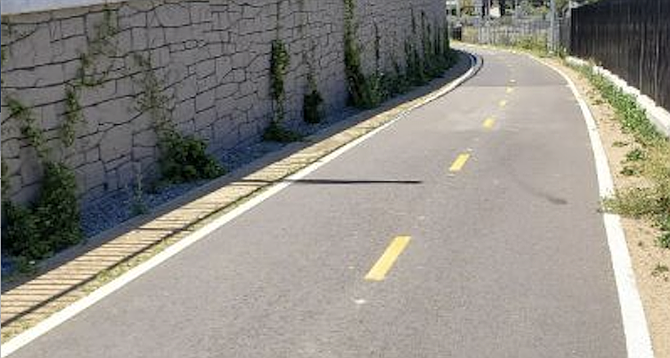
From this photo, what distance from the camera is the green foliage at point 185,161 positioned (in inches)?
516

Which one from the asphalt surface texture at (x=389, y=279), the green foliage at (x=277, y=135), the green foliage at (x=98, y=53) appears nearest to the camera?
the asphalt surface texture at (x=389, y=279)

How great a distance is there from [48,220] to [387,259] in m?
3.59

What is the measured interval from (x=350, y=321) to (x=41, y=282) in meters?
3.07

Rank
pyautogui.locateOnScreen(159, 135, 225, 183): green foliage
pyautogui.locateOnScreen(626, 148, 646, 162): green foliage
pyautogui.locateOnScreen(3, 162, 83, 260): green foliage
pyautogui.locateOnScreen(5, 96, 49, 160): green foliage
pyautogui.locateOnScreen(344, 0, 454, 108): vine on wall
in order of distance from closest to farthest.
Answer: pyautogui.locateOnScreen(3, 162, 83, 260): green foliage
pyautogui.locateOnScreen(5, 96, 49, 160): green foliage
pyautogui.locateOnScreen(159, 135, 225, 183): green foliage
pyautogui.locateOnScreen(626, 148, 646, 162): green foliage
pyautogui.locateOnScreen(344, 0, 454, 108): vine on wall

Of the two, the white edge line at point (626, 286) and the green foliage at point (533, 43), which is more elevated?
the green foliage at point (533, 43)

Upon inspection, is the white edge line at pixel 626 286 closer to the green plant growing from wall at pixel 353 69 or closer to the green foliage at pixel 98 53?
the green foliage at pixel 98 53

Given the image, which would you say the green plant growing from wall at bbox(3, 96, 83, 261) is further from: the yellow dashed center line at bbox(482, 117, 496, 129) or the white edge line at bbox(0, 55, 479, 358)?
the yellow dashed center line at bbox(482, 117, 496, 129)

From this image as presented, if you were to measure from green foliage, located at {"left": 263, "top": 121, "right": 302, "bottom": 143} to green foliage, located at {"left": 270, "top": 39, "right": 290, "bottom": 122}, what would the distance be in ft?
1.37

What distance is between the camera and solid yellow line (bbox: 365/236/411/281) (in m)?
8.41

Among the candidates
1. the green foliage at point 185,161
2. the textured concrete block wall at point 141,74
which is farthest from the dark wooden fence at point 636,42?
the green foliage at point 185,161

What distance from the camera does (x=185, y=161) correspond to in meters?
13.4

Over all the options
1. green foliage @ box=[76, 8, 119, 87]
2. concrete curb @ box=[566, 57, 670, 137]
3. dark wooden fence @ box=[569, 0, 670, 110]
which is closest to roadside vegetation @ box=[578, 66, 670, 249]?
concrete curb @ box=[566, 57, 670, 137]

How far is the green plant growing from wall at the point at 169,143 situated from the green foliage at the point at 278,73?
427cm

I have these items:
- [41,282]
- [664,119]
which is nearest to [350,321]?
[41,282]
